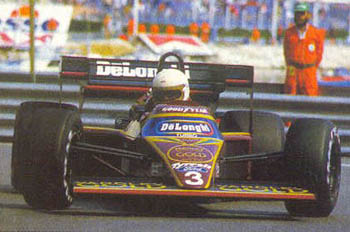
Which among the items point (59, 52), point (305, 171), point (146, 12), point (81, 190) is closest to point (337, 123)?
point (305, 171)

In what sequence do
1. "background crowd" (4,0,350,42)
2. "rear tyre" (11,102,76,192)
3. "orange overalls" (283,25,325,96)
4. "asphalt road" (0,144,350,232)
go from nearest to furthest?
"asphalt road" (0,144,350,232)
"rear tyre" (11,102,76,192)
"orange overalls" (283,25,325,96)
"background crowd" (4,0,350,42)

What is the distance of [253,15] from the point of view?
953 inches

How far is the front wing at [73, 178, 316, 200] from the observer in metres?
6.58

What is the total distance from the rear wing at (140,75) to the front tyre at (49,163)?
58.2 inches

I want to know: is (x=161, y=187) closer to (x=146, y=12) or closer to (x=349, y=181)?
(x=349, y=181)

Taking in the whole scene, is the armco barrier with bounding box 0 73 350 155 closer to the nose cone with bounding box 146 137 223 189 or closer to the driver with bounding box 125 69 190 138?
the driver with bounding box 125 69 190 138

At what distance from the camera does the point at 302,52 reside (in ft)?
44.1

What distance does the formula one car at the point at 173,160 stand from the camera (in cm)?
669

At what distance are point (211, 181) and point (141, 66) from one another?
2.07 m

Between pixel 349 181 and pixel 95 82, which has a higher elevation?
pixel 95 82

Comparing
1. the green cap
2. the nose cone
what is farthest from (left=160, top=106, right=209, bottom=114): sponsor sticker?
the green cap

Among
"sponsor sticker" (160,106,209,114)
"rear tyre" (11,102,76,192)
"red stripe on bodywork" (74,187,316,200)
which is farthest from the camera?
"sponsor sticker" (160,106,209,114)

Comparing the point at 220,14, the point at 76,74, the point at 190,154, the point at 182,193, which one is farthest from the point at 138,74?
the point at 220,14

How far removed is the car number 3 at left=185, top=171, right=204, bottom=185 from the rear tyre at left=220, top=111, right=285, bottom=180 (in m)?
1.14
